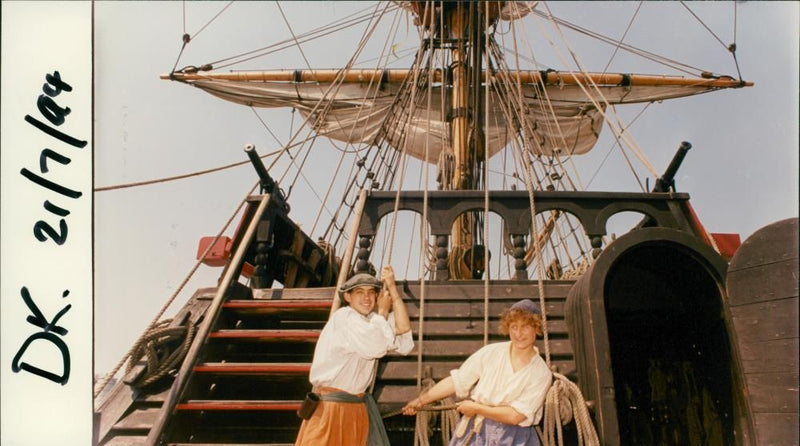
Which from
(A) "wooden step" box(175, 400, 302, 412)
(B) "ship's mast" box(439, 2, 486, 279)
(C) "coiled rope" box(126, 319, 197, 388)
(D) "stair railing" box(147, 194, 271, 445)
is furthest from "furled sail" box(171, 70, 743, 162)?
(A) "wooden step" box(175, 400, 302, 412)

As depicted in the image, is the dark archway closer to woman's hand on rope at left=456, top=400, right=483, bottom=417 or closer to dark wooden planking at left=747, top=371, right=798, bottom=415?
dark wooden planking at left=747, top=371, right=798, bottom=415

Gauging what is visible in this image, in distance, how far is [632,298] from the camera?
376 cm

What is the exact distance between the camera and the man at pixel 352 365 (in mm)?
2400

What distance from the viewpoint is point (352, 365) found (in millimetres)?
2492

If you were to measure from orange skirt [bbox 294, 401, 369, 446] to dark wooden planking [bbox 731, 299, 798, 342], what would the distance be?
2.29 m

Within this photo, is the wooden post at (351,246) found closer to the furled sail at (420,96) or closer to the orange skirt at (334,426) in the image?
the orange skirt at (334,426)

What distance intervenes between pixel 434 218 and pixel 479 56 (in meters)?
4.44

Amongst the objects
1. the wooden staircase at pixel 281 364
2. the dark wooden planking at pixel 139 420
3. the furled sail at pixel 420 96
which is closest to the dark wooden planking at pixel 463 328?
the wooden staircase at pixel 281 364

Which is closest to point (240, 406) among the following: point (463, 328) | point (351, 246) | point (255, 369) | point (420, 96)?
point (255, 369)

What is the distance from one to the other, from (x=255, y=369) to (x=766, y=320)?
3.12 meters

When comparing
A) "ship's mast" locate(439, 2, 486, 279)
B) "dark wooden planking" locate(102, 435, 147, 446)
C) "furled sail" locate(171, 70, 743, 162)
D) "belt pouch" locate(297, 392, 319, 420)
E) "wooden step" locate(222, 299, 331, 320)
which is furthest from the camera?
"furled sail" locate(171, 70, 743, 162)

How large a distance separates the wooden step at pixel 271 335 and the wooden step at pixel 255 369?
26 cm

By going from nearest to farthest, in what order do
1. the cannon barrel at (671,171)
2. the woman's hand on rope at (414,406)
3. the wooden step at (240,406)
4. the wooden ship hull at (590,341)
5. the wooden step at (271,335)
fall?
the woman's hand on rope at (414,406) < the wooden ship hull at (590,341) < the wooden step at (240,406) < the wooden step at (271,335) < the cannon barrel at (671,171)

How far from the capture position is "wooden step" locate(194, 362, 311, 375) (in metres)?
3.19
